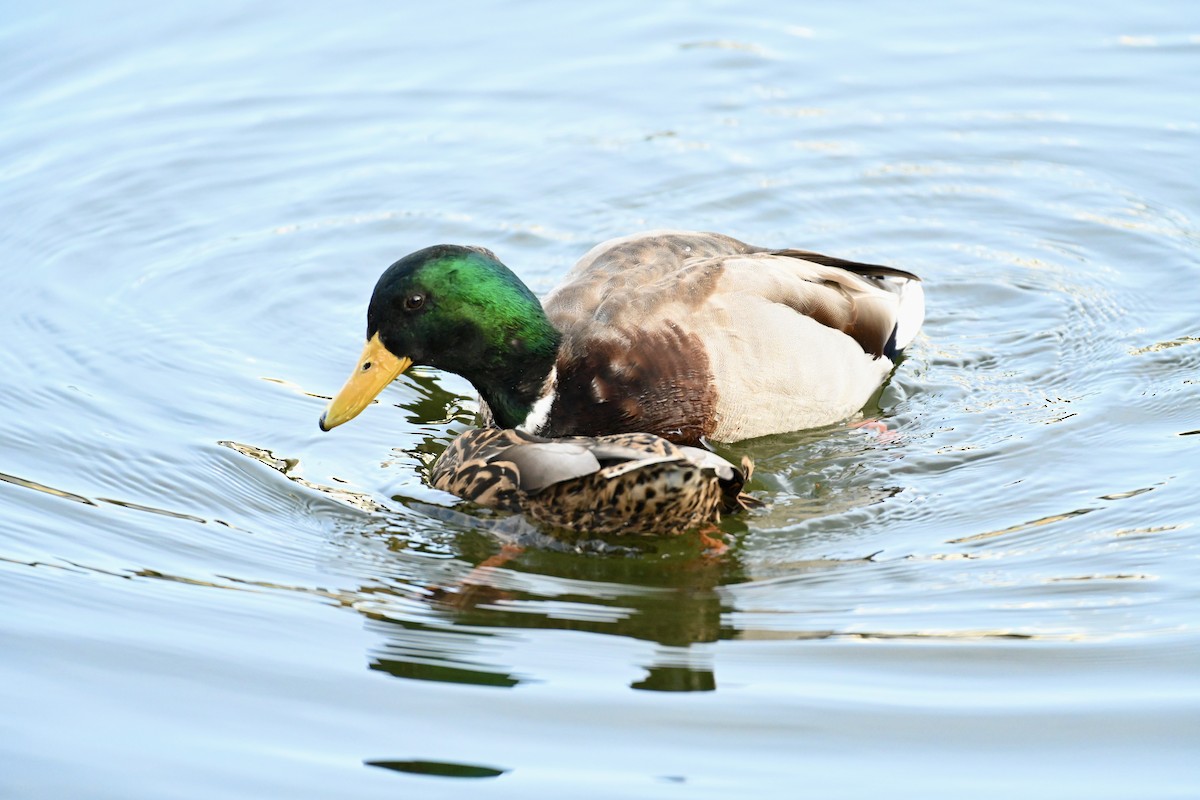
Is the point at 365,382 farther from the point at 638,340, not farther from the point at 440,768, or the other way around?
Result: the point at 440,768

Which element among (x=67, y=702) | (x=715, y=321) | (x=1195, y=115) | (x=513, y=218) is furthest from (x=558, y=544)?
(x=1195, y=115)

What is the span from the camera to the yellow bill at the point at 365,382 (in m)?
6.27

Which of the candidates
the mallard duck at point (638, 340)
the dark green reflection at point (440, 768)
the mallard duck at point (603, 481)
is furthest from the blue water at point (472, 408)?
the mallard duck at point (638, 340)

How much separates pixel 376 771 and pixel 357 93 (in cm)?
726

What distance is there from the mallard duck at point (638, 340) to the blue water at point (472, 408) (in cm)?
30

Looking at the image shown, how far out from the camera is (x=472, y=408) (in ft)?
24.7

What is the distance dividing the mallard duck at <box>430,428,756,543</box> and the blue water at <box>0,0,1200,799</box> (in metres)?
0.14

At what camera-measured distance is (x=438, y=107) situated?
1067 centimetres

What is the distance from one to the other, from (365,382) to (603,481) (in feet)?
4.22

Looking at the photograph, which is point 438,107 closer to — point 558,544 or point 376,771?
point 558,544

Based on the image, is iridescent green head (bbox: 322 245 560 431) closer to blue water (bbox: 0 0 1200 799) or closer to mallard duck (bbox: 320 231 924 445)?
mallard duck (bbox: 320 231 924 445)

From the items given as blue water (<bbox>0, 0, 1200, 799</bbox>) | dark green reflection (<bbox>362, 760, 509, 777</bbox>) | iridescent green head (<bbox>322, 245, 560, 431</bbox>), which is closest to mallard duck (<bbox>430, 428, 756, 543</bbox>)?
blue water (<bbox>0, 0, 1200, 799</bbox>)

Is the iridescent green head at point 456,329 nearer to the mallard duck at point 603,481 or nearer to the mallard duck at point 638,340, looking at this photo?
the mallard duck at point 638,340

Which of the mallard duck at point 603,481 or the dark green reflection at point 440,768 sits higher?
the mallard duck at point 603,481
